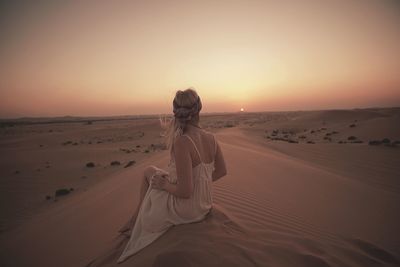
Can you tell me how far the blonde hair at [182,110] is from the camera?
9.04 ft

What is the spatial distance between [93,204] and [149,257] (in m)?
3.97

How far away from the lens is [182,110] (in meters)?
2.76

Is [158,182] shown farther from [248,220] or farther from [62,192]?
[62,192]

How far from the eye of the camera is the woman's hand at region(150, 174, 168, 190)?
2990 millimetres

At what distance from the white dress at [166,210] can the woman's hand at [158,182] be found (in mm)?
71

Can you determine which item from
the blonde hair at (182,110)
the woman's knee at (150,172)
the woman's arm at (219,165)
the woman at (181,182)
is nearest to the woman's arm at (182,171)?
the woman at (181,182)

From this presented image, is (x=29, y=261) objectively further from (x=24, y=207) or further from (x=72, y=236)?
(x=24, y=207)

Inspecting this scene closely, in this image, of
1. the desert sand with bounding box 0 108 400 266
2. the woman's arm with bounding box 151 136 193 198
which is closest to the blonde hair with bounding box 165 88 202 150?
the woman's arm with bounding box 151 136 193 198

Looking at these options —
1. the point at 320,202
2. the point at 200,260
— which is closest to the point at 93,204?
the point at 200,260

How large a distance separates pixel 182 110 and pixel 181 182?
72cm

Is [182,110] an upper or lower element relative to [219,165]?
upper

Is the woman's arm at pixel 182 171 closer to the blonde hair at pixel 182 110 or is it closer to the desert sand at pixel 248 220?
the blonde hair at pixel 182 110

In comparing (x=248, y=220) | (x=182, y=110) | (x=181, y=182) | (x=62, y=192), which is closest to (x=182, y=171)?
(x=181, y=182)

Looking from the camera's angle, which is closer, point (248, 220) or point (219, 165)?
point (219, 165)
